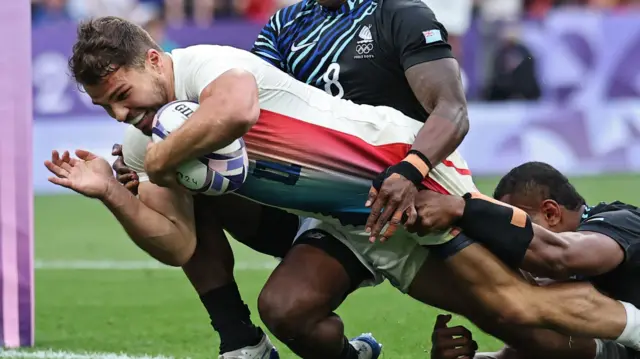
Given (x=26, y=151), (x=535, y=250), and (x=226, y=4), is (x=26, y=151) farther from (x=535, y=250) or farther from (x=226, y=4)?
(x=226, y=4)

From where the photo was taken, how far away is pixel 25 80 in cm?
597

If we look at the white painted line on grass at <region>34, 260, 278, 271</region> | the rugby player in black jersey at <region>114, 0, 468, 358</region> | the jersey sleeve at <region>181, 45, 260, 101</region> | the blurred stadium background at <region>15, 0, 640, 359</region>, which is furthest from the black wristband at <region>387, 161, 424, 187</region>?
the blurred stadium background at <region>15, 0, 640, 359</region>

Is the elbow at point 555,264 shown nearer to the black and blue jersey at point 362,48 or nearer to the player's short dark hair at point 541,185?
the player's short dark hair at point 541,185

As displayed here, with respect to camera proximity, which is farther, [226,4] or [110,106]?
[226,4]

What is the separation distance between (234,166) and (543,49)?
11716mm

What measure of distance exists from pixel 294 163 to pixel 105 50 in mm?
896

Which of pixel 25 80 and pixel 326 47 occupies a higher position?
pixel 326 47

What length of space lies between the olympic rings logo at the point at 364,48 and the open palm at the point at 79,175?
4.34 feet

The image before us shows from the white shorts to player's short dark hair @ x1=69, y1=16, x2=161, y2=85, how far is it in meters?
1.08

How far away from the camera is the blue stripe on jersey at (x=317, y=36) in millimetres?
5359

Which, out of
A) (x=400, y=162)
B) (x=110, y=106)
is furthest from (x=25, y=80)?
(x=400, y=162)

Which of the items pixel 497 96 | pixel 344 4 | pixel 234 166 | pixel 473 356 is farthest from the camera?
pixel 497 96

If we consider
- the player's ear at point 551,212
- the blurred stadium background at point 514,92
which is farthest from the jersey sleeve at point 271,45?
the blurred stadium background at point 514,92

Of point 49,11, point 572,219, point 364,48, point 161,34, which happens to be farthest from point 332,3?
point 49,11
